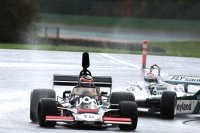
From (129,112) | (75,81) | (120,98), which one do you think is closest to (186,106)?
(120,98)

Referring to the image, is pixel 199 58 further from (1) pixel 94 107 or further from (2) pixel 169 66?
(1) pixel 94 107

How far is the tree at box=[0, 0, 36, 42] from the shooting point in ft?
153

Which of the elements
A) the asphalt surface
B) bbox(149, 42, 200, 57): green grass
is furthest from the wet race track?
the asphalt surface

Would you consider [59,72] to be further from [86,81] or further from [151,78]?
[86,81]

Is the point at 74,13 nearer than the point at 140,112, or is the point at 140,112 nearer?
the point at 140,112

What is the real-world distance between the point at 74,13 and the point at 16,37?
19.6 meters

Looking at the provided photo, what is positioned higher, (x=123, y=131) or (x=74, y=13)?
(x=74, y=13)

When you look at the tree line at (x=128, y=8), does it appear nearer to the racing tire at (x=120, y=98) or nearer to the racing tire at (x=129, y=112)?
the racing tire at (x=120, y=98)

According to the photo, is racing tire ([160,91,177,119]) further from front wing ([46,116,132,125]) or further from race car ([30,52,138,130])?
front wing ([46,116,132,125])

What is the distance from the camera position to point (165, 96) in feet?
60.4

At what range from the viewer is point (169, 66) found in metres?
32.7

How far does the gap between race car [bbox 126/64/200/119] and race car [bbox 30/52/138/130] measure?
1000 mm

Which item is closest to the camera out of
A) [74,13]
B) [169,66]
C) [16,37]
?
[169,66]

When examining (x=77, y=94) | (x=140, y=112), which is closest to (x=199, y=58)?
(x=140, y=112)
